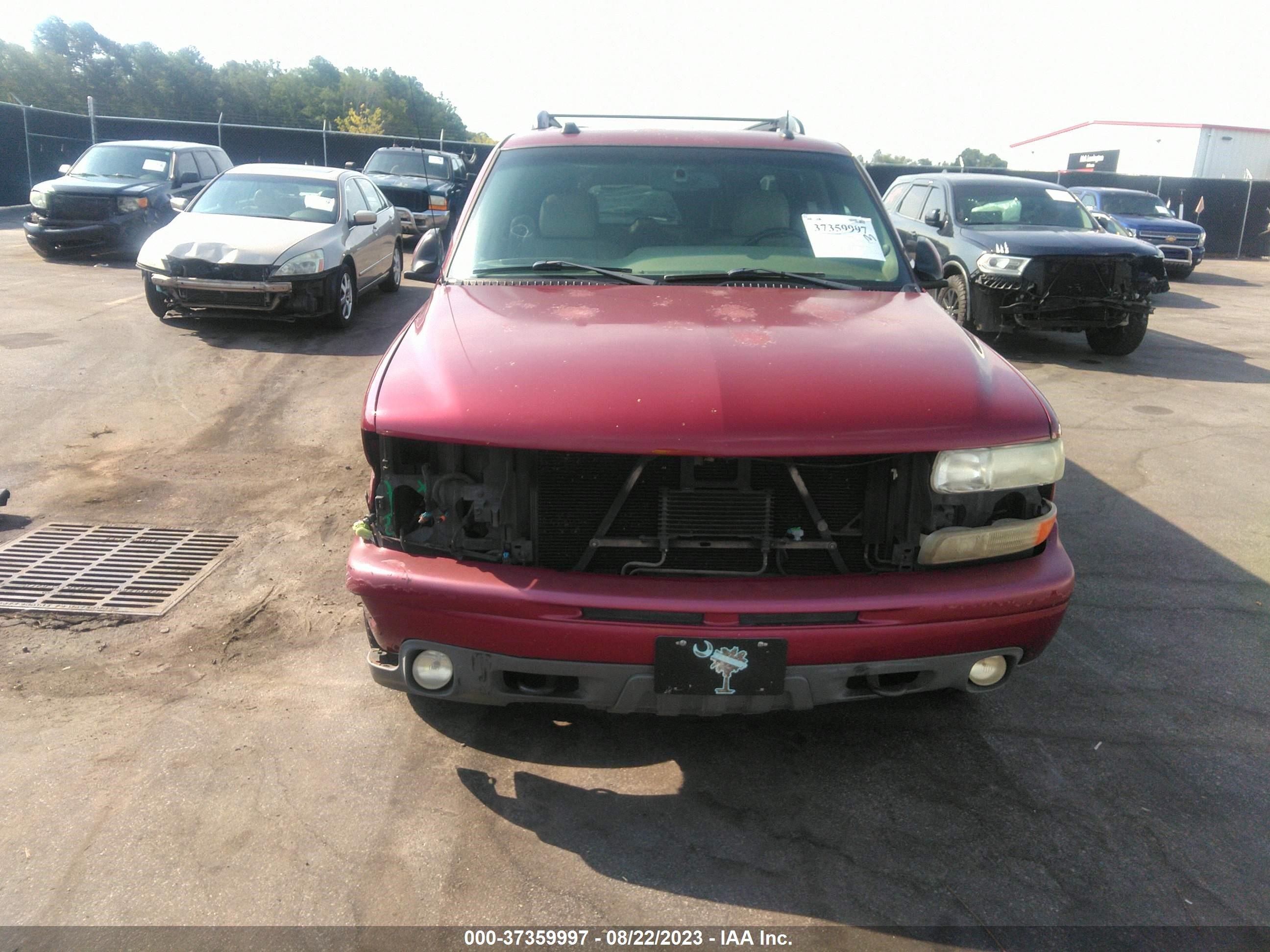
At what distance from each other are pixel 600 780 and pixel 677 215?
2.31 metres

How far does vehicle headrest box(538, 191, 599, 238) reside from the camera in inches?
160

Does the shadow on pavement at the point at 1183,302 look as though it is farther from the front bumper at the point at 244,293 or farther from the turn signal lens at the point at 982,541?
the turn signal lens at the point at 982,541

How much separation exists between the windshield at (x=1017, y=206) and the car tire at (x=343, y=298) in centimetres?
647

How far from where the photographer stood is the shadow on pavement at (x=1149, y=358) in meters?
9.59

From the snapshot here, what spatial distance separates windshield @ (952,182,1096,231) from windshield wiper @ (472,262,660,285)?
800cm

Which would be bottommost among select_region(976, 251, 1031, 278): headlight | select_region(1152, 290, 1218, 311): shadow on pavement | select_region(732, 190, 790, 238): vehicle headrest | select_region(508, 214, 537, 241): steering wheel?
select_region(1152, 290, 1218, 311): shadow on pavement

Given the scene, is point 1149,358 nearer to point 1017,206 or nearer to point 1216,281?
point 1017,206

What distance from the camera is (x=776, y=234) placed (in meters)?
4.13

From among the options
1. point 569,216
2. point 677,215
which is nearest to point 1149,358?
point 677,215

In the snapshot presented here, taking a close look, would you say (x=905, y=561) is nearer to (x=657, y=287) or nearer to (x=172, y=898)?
(x=657, y=287)

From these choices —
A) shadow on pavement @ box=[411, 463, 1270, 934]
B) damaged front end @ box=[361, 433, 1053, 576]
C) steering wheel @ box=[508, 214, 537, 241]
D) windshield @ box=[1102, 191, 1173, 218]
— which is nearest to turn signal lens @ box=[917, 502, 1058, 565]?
damaged front end @ box=[361, 433, 1053, 576]

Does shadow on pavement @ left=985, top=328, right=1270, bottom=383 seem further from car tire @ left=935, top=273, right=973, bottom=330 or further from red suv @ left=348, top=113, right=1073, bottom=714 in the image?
red suv @ left=348, top=113, right=1073, bottom=714

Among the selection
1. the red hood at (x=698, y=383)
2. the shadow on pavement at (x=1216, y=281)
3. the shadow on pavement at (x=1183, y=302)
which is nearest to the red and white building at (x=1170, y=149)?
the shadow on pavement at (x=1216, y=281)

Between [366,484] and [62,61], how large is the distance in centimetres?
8675
